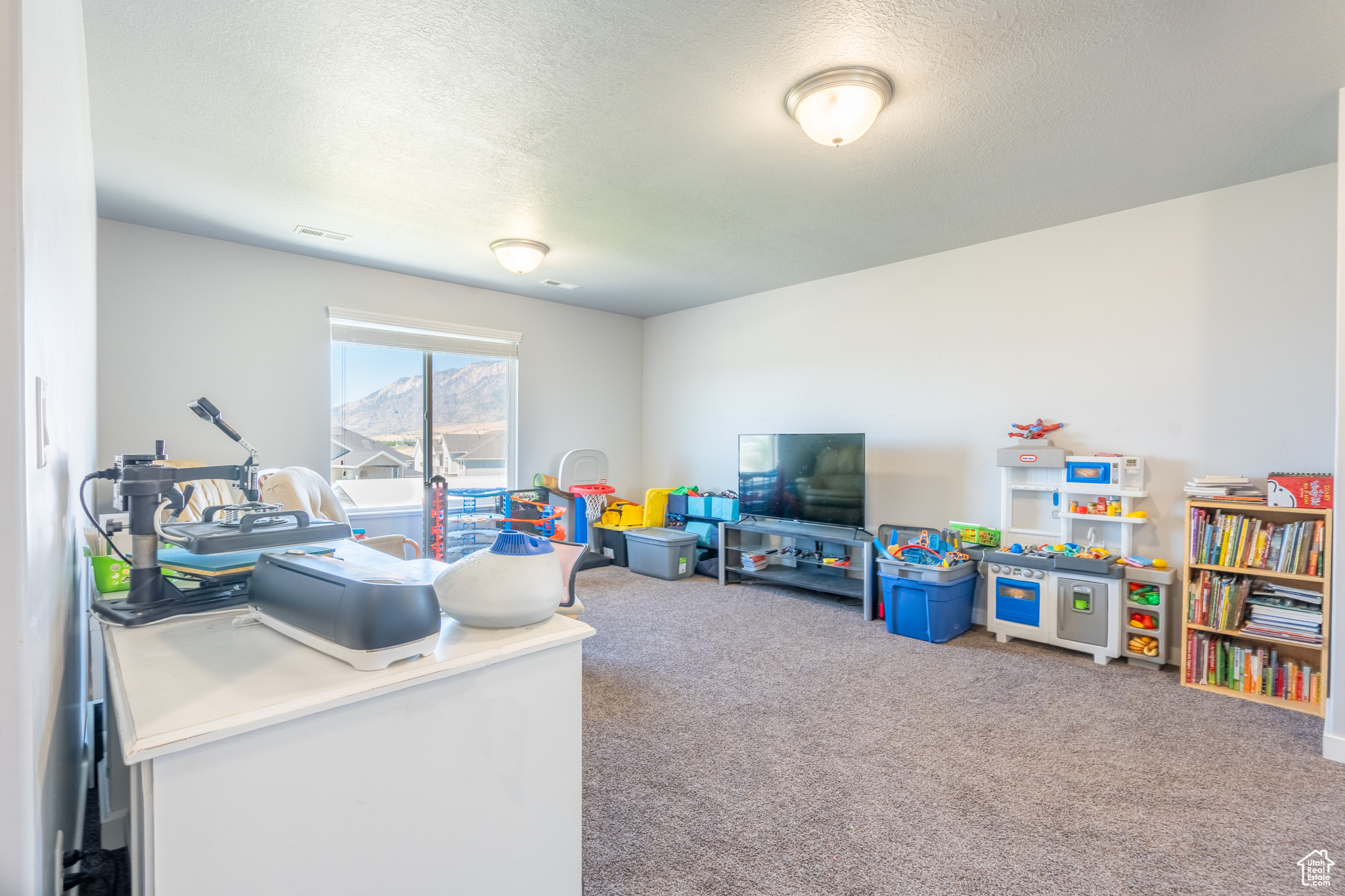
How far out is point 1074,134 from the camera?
8.84 feet

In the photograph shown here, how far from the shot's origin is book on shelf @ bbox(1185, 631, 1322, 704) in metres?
2.82

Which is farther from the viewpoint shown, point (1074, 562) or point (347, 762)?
point (1074, 562)

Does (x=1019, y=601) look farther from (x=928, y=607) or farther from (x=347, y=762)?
(x=347, y=762)

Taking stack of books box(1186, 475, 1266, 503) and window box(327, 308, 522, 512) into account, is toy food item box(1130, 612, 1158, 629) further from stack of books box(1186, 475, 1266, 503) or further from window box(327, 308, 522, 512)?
window box(327, 308, 522, 512)

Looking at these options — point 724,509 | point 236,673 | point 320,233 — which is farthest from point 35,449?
point 724,509

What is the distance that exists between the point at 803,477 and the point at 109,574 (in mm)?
4042

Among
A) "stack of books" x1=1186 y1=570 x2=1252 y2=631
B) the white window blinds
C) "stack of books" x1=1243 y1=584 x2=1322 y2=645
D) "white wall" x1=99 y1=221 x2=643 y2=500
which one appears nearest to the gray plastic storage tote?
"white wall" x1=99 y1=221 x2=643 y2=500

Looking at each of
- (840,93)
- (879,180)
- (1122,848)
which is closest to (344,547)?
(840,93)

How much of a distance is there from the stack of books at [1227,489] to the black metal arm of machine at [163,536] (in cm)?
388

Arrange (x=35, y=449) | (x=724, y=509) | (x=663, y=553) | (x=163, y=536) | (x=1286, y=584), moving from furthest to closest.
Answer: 1. (x=724, y=509)
2. (x=663, y=553)
3. (x=1286, y=584)
4. (x=163, y=536)
5. (x=35, y=449)

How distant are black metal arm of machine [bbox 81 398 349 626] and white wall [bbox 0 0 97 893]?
11cm

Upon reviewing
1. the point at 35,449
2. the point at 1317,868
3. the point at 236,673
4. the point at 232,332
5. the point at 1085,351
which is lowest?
the point at 1317,868

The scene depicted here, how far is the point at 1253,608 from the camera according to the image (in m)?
2.95

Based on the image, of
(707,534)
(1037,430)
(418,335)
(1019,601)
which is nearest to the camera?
(1019,601)
